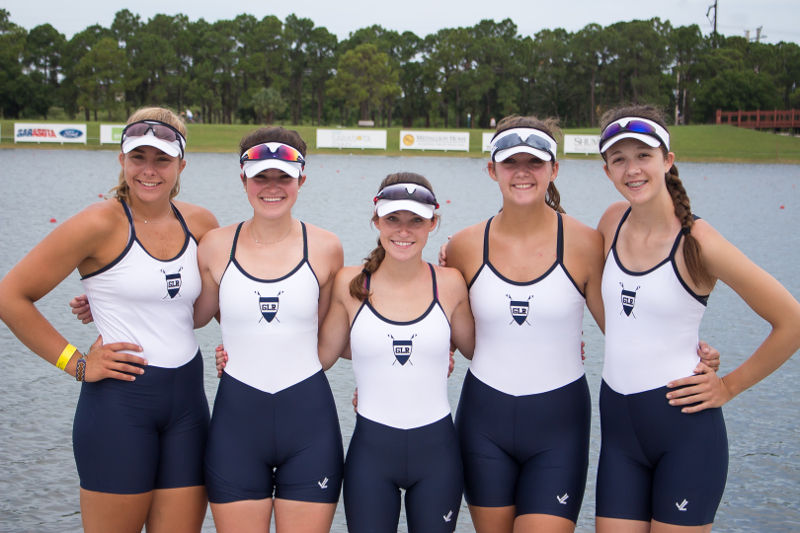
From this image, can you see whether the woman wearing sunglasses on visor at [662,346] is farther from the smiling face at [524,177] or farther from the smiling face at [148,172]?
the smiling face at [148,172]

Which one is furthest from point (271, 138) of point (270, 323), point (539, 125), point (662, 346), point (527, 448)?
point (662, 346)

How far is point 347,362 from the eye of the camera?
10.3 meters

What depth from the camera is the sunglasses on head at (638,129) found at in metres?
4.15

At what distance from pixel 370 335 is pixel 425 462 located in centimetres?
77

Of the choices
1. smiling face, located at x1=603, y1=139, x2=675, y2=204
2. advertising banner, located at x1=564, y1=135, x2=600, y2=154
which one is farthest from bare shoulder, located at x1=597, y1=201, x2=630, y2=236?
advertising banner, located at x1=564, y1=135, x2=600, y2=154

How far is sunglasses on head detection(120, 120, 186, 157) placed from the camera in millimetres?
4371

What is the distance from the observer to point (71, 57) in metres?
86.8

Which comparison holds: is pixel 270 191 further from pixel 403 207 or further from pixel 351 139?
pixel 351 139

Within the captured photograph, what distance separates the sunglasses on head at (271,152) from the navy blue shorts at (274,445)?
1.27 metres

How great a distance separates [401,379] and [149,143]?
1.96 meters

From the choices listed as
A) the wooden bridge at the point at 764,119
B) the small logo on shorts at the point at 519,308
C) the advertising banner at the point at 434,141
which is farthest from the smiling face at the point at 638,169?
the wooden bridge at the point at 764,119

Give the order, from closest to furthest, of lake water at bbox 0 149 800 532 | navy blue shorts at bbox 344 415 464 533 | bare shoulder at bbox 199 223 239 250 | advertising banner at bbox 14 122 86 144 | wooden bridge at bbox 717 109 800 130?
navy blue shorts at bbox 344 415 464 533 < bare shoulder at bbox 199 223 239 250 < lake water at bbox 0 149 800 532 < advertising banner at bbox 14 122 86 144 < wooden bridge at bbox 717 109 800 130

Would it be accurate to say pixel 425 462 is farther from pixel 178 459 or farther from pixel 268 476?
pixel 178 459

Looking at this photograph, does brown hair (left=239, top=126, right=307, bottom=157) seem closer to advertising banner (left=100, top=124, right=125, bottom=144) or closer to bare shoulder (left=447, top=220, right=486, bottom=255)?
bare shoulder (left=447, top=220, right=486, bottom=255)
